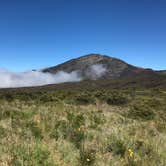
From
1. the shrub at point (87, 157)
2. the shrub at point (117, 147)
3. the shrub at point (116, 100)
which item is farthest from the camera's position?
the shrub at point (116, 100)

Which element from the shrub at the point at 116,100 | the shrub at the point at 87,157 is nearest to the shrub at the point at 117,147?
the shrub at the point at 87,157

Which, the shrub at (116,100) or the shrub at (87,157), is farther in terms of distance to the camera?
the shrub at (116,100)

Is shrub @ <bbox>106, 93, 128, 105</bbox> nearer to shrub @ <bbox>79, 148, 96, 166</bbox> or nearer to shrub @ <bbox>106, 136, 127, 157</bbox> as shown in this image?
shrub @ <bbox>106, 136, 127, 157</bbox>

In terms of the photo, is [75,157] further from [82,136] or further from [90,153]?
[82,136]

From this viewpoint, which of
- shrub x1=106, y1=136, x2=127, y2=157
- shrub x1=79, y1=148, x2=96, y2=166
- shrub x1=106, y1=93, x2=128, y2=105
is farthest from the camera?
shrub x1=106, y1=93, x2=128, y2=105

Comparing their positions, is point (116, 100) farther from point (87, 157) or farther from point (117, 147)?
point (87, 157)

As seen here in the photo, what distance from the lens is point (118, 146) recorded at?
727 cm

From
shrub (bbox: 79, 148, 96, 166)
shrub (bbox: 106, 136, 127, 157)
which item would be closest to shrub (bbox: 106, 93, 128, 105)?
shrub (bbox: 106, 136, 127, 157)

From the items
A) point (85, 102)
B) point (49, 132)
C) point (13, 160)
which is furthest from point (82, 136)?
point (85, 102)

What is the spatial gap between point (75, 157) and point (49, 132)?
1.91m

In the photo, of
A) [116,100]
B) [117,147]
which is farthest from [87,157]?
[116,100]

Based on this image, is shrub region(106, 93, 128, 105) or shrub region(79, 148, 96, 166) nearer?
shrub region(79, 148, 96, 166)

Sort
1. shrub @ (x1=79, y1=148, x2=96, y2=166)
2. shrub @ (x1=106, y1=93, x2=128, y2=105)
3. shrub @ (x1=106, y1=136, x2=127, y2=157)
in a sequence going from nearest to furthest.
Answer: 1. shrub @ (x1=79, y1=148, x2=96, y2=166)
2. shrub @ (x1=106, y1=136, x2=127, y2=157)
3. shrub @ (x1=106, y1=93, x2=128, y2=105)

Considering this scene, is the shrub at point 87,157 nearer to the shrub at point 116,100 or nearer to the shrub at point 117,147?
the shrub at point 117,147
